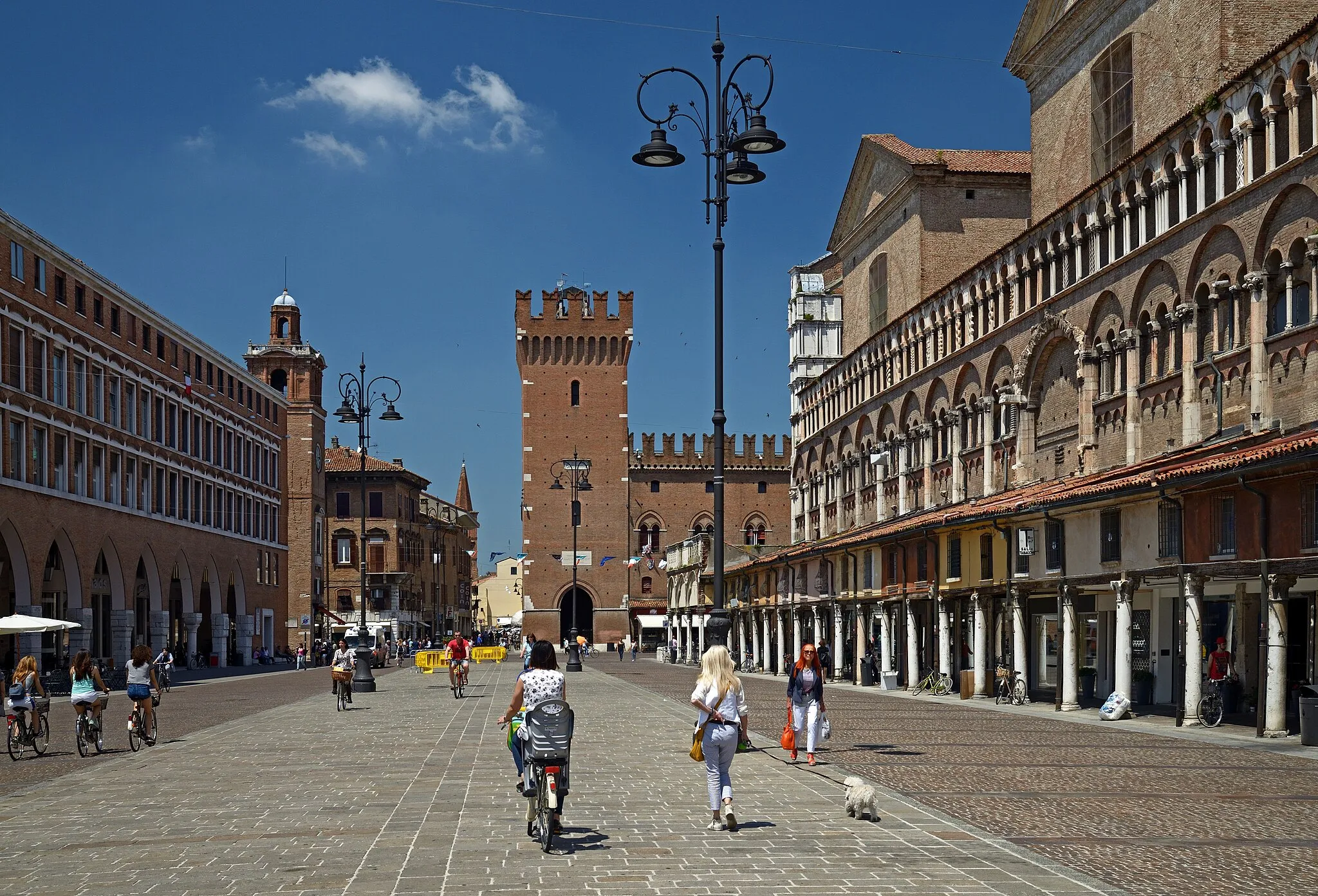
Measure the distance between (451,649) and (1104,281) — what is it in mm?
18505

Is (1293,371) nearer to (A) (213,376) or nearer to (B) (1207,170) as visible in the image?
(B) (1207,170)

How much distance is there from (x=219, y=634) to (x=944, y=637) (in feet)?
142

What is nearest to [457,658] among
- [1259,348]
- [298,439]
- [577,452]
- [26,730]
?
[26,730]

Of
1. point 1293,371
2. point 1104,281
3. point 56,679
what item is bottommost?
point 56,679

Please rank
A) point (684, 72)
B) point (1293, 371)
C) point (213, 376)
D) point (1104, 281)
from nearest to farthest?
point (684, 72) < point (1293, 371) < point (1104, 281) < point (213, 376)

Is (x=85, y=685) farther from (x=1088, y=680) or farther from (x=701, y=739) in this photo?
(x=1088, y=680)

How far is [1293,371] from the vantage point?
27.8m

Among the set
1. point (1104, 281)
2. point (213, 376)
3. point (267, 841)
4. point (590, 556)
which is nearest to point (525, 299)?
point (590, 556)

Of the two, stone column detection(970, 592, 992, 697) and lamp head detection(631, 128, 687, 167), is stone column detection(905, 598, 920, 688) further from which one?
lamp head detection(631, 128, 687, 167)

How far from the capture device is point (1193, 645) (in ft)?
83.0

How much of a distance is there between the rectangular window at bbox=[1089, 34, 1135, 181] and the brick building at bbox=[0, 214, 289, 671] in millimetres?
32615

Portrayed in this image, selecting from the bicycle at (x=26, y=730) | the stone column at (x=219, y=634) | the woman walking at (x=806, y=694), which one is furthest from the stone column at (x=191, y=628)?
the woman walking at (x=806, y=694)

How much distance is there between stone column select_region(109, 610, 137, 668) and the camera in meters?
56.2

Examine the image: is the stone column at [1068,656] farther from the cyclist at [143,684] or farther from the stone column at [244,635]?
the stone column at [244,635]
